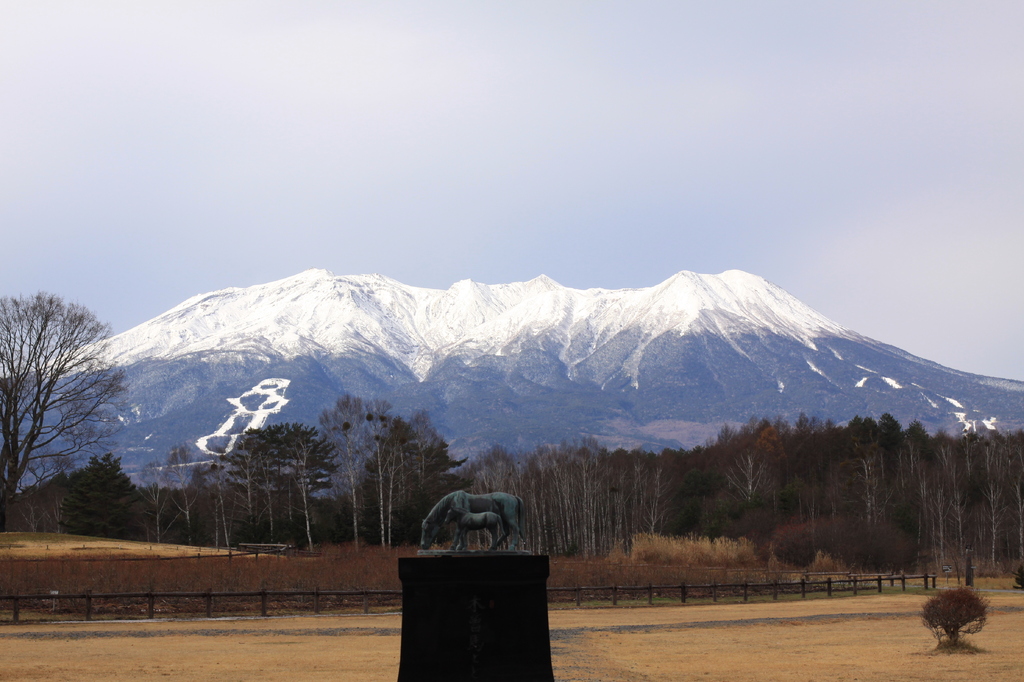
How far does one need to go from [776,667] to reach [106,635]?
1741 cm

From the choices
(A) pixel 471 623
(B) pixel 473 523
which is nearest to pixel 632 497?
(B) pixel 473 523

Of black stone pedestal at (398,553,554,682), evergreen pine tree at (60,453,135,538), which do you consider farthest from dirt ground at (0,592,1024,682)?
evergreen pine tree at (60,453,135,538)

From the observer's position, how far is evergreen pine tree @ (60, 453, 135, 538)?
67.2 meters

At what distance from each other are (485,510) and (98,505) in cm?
6368

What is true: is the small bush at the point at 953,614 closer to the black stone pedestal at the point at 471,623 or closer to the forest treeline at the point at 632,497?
the black stone pedestal at the point at 471,623

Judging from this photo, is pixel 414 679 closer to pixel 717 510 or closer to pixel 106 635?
pixel 106 635

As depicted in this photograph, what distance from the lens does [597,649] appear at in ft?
76.0

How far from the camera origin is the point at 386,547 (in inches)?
2223

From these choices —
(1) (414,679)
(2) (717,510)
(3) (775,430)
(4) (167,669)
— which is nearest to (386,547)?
(2) (717,510)

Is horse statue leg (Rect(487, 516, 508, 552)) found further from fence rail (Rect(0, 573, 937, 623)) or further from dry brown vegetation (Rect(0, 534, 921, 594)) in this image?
dry brown vegetation (Rect(0, 534, 921, 594))

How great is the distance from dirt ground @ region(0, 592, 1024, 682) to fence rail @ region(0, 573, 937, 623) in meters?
1.28

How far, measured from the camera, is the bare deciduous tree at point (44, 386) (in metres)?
50.7

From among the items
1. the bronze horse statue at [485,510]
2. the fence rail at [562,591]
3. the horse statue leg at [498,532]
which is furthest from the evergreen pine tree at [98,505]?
the horse statue leg at [498,532]

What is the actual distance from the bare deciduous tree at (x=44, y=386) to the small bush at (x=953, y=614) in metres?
43.4
